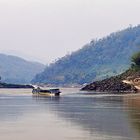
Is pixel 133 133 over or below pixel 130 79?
below

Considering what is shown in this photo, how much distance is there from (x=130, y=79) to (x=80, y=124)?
131m

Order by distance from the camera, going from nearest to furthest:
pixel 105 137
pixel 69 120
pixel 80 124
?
1. pixel 105 137
2. pixel 80 124
3. pixel 69 120

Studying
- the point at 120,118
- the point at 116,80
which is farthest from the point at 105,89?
the point at 120,118

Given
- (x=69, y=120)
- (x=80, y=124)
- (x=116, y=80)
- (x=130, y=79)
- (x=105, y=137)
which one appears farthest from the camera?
(x=116, y=80)

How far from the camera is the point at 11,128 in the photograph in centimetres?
4659

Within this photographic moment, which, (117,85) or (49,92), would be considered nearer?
(49,92)

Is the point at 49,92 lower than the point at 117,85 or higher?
lower

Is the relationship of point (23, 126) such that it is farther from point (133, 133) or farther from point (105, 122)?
point (133, 133)

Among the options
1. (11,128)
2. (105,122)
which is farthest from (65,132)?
(105,122)

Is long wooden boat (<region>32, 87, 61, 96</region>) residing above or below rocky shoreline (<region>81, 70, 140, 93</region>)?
below

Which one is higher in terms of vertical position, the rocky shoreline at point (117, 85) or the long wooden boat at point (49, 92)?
the rocky shoreline at point (117, 85)

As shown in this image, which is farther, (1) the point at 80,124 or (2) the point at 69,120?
(2) the point at 69,120

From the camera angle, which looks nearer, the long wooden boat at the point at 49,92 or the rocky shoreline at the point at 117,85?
the long wooden boat at the point at 49,92

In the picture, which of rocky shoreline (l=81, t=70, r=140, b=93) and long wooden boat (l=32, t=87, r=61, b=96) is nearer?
long wooden boat (l=32, t=87, r=61, b=96)
